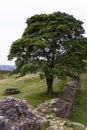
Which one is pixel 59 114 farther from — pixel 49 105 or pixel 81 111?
pixel 81 111

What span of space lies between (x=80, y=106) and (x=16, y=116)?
23.3 metres

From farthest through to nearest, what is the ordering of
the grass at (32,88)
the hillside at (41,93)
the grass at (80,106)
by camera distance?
the grass at (32,88)
the hillside at (41,93)
the grass at (80,106)

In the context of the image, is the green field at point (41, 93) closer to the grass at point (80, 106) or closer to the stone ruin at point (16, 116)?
the grass at point (80, 106)

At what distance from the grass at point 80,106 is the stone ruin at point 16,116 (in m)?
15.0

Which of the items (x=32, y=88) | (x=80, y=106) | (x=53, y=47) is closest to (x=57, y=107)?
(x=80, y=106)

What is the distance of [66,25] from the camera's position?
4094cm

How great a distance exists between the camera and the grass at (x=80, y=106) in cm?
3292

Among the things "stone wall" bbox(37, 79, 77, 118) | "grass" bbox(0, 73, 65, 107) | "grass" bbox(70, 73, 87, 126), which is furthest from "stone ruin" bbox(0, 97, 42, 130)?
"grass" bbox(0, 73, 65, 107)

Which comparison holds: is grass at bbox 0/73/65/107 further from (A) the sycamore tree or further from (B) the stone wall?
(B) the stone wall

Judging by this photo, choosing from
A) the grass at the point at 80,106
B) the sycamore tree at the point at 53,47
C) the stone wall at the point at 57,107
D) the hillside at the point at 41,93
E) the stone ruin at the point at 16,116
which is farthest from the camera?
the sycamore tree at the point at 53,47

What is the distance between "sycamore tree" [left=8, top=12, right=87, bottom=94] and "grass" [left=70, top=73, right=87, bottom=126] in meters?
3.78

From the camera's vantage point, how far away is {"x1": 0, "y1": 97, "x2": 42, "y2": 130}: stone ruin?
49.2 ft

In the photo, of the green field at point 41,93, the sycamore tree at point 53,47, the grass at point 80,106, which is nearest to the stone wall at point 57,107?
the grass at point 80,106

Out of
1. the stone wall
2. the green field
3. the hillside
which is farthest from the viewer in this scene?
the green field
